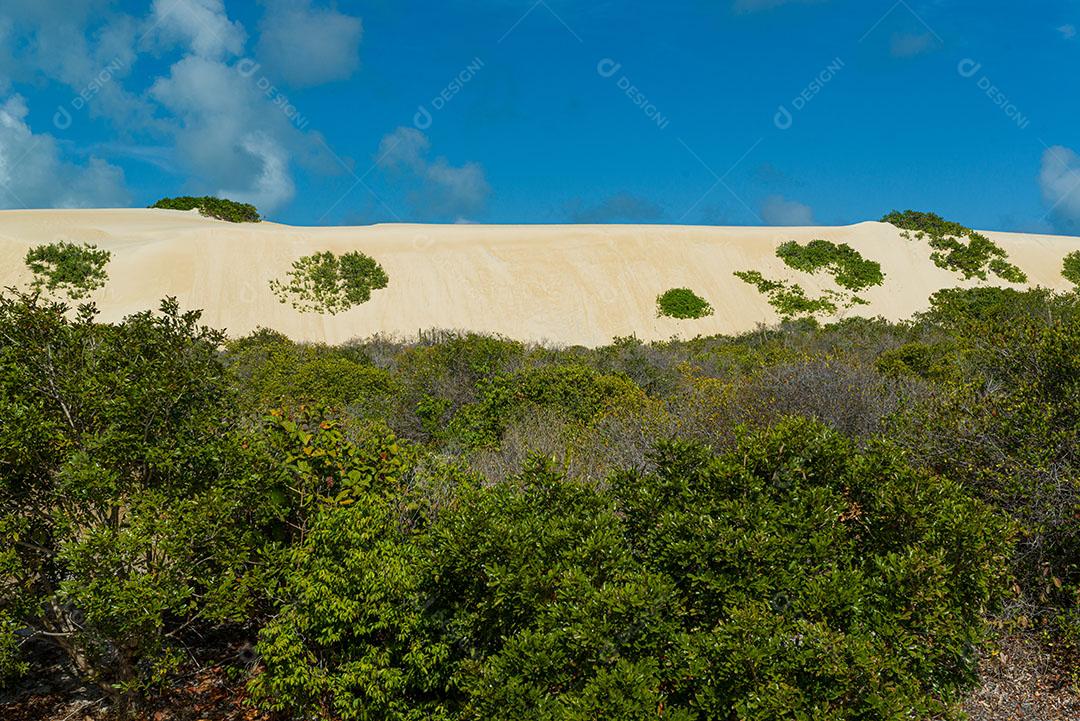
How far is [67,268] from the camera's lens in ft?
113

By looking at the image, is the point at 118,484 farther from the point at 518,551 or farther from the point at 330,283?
the point at 330,283

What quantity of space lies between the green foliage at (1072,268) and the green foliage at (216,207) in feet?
217

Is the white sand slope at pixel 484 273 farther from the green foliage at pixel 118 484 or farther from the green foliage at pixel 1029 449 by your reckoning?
the green foliage at pixel 118 484

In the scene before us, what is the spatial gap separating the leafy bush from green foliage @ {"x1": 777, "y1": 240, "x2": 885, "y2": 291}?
43.7 meters

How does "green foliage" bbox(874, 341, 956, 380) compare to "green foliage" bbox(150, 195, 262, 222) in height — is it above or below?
below

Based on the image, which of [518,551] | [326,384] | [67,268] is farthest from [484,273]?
[518,551]

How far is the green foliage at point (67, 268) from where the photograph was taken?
33062 millimetres

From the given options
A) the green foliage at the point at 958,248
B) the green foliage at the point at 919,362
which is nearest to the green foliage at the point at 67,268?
the green foliage at the point at 919,362

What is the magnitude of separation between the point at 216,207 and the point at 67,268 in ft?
79.7

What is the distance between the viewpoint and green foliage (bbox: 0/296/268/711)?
17.2ft

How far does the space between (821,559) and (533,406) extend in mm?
8769

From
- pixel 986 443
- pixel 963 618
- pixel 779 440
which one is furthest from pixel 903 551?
pixel 986 443

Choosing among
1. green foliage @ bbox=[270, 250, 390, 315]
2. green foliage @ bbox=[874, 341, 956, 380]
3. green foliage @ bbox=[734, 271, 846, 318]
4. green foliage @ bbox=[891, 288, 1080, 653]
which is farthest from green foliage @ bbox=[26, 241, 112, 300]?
green foliage @ bbox=[734, 271, 846, 318]

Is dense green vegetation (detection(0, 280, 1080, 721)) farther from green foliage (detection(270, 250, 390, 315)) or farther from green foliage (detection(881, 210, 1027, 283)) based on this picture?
green foliage (detection(881, 210, 1027, 283))
